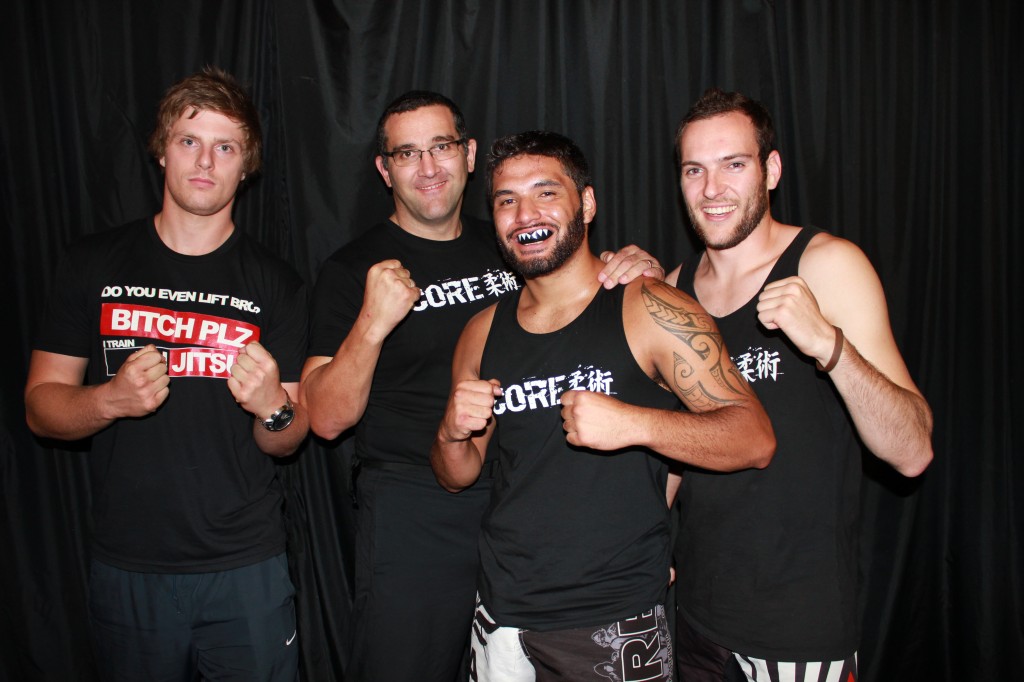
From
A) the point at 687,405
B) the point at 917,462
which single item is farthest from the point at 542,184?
the point at 917,462

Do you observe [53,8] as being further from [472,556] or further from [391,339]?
[472,556]

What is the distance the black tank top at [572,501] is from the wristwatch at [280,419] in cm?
59

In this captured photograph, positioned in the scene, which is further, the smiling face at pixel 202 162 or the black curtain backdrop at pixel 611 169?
the black curtain backdrop at pixel 611 169

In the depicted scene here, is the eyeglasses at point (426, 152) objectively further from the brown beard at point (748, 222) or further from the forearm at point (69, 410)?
the forearm at point (69, 410)

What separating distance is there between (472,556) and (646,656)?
26.5 inches

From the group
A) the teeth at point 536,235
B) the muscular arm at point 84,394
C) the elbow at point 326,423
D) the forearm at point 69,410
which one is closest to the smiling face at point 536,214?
the teeth at point 536,235

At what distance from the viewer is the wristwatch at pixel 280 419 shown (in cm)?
194

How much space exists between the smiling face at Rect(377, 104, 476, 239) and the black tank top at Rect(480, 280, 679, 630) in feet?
2.07

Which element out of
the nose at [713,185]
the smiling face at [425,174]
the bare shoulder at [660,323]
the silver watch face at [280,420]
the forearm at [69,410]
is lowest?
the silver watch face at [280,420]

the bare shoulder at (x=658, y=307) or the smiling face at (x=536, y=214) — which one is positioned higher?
the smiling face at (x=536, y=214)

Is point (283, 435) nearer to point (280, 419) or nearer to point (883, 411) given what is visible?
point (280, 419)

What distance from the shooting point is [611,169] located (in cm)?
272

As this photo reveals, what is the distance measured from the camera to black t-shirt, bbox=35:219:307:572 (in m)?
1.96

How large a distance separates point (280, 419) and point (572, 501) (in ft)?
2.65
